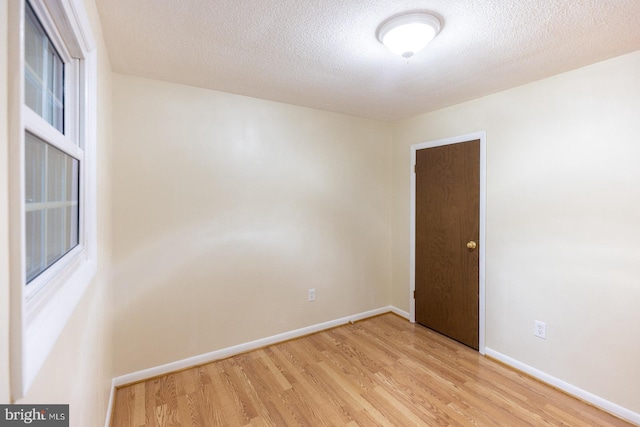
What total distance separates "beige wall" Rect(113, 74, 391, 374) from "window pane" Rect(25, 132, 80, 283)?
3.57 ft

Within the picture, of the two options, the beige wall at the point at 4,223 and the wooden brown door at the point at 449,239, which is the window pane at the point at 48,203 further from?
the wooden brown door at the point at 449,239

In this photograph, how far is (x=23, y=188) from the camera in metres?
0.54

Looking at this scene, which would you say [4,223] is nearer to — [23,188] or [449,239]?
[23,188]

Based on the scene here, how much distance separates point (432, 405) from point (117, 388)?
2.29 meters

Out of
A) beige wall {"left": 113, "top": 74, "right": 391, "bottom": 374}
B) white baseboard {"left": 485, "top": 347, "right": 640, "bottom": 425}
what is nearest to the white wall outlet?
white baseboard {"left": 485, "top": 347, "right": 640, "bottom": 425}

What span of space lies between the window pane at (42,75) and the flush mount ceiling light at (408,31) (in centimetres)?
147

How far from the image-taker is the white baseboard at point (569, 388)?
190cm

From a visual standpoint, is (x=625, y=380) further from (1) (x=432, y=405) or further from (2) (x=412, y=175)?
(2) (x=412, y=175)

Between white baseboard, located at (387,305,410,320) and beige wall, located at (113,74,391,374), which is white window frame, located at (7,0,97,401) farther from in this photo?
white baseboard, located at (387,305,410,320)

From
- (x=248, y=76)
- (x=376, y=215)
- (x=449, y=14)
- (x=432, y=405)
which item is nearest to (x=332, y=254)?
(x=376, y=215)

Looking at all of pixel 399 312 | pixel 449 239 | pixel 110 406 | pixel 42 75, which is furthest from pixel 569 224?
pixel 110 406

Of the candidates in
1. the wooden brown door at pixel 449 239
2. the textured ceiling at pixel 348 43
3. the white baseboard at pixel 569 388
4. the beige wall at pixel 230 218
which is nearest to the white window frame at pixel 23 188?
the textured ceiling at pixel 348 43

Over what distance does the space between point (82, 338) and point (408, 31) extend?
6.80ft

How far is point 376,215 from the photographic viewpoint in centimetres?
358
